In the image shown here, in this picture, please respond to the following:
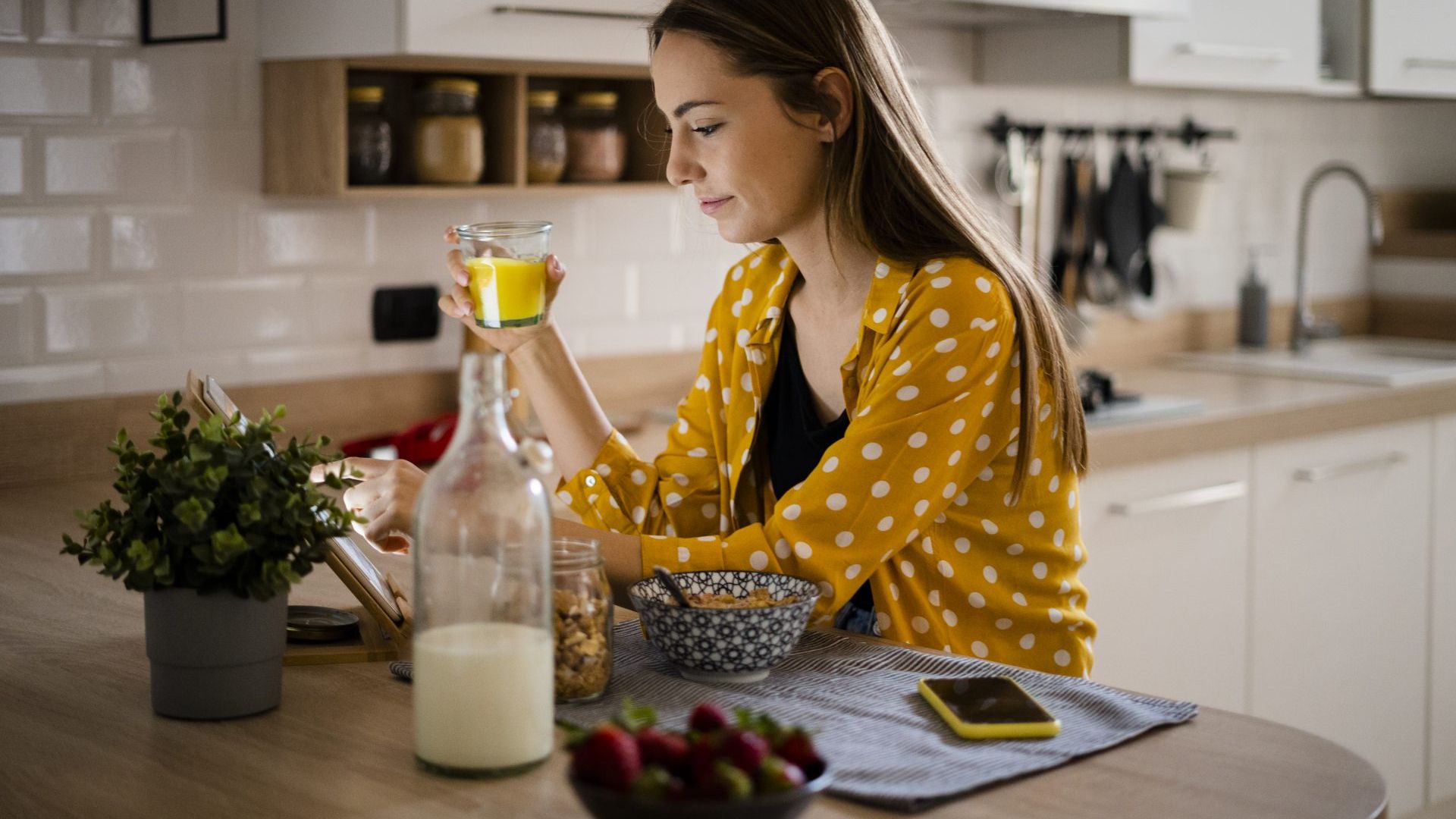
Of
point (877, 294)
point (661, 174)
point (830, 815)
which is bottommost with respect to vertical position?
point (830, 815)

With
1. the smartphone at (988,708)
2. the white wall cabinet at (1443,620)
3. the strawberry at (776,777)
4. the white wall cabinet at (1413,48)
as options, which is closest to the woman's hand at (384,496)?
the smartphone at (988,708)

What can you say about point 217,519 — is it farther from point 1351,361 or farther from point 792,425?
point 1351,361

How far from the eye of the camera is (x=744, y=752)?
34.0 inches

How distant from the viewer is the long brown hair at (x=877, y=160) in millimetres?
1579

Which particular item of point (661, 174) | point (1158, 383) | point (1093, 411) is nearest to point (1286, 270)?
point (1158, 383)

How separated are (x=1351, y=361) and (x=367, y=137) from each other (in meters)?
2.41

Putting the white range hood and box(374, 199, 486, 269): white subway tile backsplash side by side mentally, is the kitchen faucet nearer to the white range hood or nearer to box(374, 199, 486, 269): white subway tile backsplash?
the white range hood

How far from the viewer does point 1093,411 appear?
281 centimetres

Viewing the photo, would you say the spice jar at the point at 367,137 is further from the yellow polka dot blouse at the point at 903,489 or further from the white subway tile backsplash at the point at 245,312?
the yellow polka dot blouse at the point at 903,489

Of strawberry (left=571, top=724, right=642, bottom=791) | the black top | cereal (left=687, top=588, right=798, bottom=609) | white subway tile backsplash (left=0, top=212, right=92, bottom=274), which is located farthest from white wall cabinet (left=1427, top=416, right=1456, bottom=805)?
strawberry (left=571, top=724, right=642, bottom=791)

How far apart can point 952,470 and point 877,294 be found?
0.68 ft

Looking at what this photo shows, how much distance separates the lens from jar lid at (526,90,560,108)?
2.51m

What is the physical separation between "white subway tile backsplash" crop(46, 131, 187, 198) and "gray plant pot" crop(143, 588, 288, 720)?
1256mm

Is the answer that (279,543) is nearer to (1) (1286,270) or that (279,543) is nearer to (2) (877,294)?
(2) (877,294)
